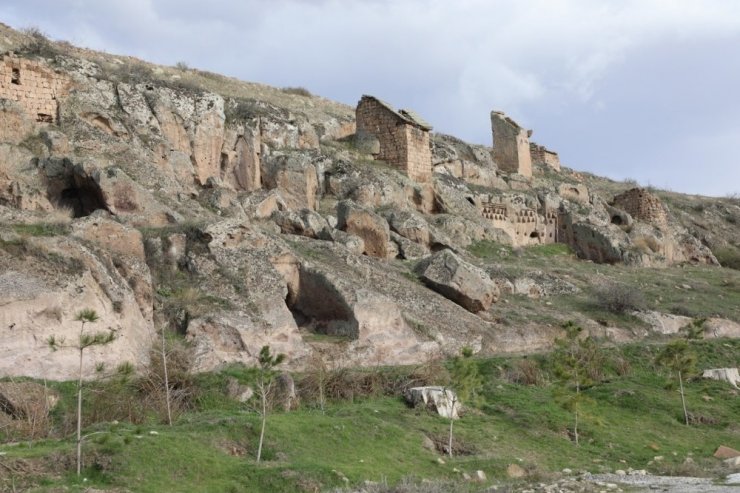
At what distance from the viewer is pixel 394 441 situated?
1483cm

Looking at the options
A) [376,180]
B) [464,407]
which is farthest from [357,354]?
[376,180]

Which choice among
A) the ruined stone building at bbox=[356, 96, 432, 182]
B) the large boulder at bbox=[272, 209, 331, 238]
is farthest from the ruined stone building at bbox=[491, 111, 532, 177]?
the large boulder at bbox=[272, 209, 331, 238]

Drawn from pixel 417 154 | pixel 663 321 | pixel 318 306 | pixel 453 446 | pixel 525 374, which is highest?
pixel 417 154

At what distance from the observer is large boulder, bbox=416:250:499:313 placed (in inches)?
901

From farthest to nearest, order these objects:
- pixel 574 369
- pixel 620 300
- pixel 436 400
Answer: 1. pixel 620 300
2. pixel 574 369
3. pixel 436 400

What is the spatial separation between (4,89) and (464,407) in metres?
16.2

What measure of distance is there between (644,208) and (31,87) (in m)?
27.9

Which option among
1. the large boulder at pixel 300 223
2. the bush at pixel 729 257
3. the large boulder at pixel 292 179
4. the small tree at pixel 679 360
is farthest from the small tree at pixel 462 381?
the bush at pixel 729 257

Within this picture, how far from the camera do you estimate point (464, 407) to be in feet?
57.7

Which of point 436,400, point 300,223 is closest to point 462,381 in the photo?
point 436,400

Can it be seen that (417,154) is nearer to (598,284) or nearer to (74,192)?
(598,284)

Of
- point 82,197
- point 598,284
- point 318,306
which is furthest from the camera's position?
point 598,284

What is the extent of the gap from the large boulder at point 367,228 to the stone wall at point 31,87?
341 inches

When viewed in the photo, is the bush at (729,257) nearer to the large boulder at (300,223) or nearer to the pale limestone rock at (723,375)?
the pale limestone rock at (723,375)
